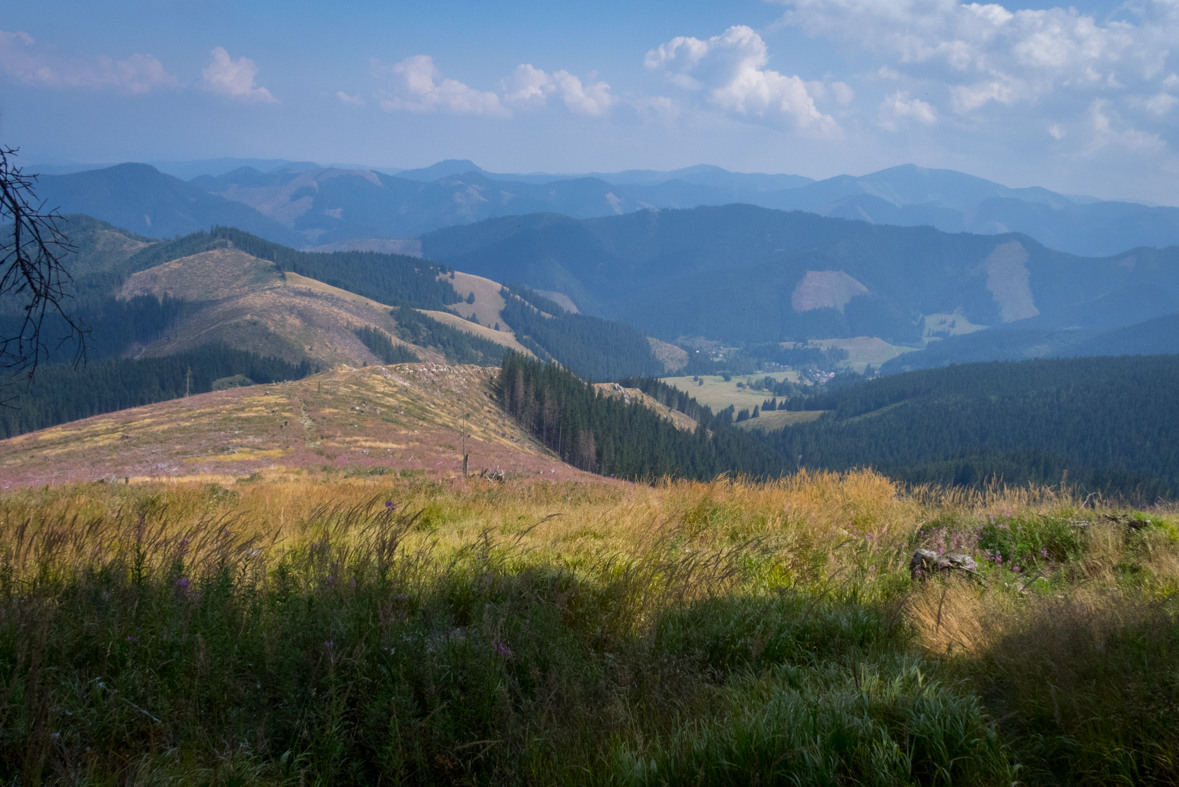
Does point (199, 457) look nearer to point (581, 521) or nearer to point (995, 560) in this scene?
point (581, 521)

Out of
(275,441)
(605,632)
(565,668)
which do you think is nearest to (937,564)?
(605,632)

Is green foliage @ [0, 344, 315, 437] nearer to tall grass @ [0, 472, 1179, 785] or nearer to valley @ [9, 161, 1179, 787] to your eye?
valley @ [9, 161, 1179, 787]

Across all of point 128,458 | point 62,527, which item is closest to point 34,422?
point 128,458

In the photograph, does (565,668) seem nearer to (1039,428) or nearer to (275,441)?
(275,441)

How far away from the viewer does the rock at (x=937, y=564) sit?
18.7 ft

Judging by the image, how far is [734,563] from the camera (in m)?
5.69

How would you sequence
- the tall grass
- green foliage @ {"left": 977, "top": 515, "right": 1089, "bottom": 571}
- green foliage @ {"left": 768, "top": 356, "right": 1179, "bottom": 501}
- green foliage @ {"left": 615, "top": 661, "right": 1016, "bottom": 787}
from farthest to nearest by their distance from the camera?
green foliage @ {"left": 768, "top": 356, "right": 1179, "bottom": 501}, green foliage @ {"left": 977, "top": 515, "right": 1089, "bottom": 571}, the tall grass, green foliage @ {"left": 615, "top": 661, "right": 1016, "bottom": 787}

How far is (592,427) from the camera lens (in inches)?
3531

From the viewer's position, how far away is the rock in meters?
5.69

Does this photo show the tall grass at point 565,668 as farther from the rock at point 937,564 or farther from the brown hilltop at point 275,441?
the brown hilltop at point 275,441

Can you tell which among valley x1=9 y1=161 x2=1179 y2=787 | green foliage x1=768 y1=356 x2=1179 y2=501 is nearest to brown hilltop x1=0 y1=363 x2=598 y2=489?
valley x1=9 y1=161 x2=1179 y2=787

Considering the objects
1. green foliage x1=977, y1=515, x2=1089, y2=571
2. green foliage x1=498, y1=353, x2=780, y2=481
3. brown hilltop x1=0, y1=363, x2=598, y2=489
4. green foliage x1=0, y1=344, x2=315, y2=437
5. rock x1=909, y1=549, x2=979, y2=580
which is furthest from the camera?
green foliage x1=0, y1=344, x2=315, y2=437

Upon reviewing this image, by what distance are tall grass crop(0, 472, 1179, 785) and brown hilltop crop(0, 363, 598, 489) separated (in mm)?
11635

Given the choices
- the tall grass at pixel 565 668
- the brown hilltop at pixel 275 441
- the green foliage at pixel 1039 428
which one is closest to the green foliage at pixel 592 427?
the brown hilltop at pixel 275 441
